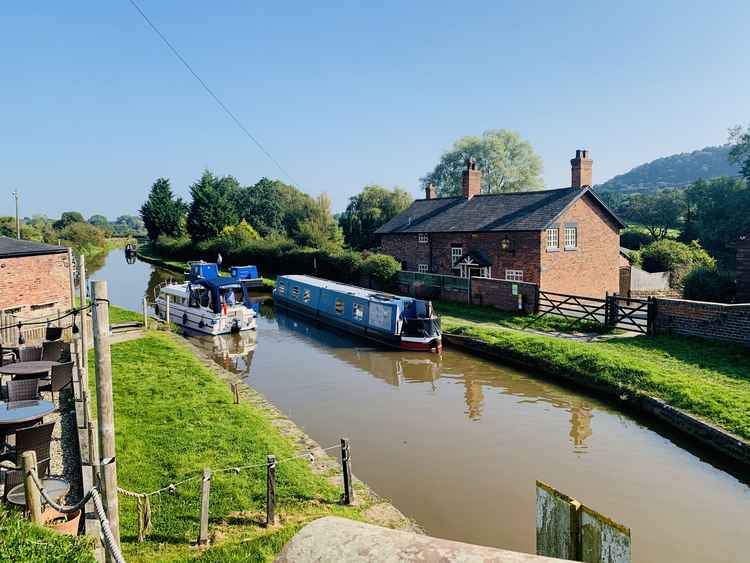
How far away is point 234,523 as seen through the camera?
270 inches

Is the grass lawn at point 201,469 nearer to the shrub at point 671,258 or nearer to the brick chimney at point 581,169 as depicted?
the brick chimney at point 581,169

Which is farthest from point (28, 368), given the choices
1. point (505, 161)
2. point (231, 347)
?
point (505, 161)

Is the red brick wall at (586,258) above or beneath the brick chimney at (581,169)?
beneath

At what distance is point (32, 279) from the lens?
768 inches

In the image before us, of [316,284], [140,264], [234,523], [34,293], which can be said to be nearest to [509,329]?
[316,284]

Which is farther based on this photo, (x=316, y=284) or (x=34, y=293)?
(x=316, y=284)

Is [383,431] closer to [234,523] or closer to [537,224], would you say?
[234,523]

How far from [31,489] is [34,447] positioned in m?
1.55

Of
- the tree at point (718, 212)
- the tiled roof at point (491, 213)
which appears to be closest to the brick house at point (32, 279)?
the tiled roof at point (491, 213)

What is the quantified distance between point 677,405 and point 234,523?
9.15m

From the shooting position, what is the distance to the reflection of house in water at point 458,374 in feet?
42.0

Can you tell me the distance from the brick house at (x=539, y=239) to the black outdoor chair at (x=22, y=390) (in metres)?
19.7

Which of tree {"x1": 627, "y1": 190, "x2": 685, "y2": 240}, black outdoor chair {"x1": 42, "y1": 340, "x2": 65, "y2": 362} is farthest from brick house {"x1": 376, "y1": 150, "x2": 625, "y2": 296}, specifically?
tree {"x1": 627, "y1": 190, "x2": 685, "y2": 240}

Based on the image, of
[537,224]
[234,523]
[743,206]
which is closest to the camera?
[234,523]
